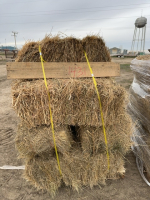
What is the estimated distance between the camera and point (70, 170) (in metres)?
2.63

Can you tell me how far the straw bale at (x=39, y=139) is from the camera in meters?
2.30

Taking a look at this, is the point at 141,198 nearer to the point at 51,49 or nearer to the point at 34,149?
the point at 34,149

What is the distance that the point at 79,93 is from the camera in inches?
84.8

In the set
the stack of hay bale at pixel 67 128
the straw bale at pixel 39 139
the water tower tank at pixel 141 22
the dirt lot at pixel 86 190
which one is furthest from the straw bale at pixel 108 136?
the water tower tank at pixel 141 22

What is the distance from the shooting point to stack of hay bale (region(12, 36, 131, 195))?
2.17 m

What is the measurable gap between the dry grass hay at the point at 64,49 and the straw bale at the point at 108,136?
1.41 metres

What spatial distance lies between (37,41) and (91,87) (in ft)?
5.38

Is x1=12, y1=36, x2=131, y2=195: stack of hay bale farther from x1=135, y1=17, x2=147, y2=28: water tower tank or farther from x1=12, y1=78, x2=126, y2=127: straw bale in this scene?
x1=135, y1=17, x2=147, y2=28: water tower tank

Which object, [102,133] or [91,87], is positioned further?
[102,133]

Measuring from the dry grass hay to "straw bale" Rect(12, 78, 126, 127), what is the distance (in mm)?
1009

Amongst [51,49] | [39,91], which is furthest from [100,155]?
[51,49]

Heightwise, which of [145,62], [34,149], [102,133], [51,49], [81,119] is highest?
[51,49]

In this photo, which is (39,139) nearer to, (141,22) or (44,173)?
(44,173)

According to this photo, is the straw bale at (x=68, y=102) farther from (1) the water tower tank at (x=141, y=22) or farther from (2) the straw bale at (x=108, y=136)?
(1) the water tower tank at (x=141, y=22)
